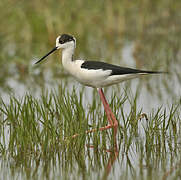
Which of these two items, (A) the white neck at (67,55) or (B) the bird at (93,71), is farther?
(A) the white neck at (67,55)

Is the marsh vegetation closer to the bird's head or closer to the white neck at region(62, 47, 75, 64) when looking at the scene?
the white neck at region(62, 47, 75, 64)

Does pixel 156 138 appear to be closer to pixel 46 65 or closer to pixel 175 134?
pixel 175 134

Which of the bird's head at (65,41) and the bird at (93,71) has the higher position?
the bird's head at (65,41)

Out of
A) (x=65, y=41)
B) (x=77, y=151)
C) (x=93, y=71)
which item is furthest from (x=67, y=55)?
(x=77, y=151)

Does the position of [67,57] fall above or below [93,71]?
above

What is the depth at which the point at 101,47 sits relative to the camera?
11195 millimetres

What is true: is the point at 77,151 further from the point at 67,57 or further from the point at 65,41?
the point at 65,41

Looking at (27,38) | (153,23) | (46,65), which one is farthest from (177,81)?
(153,23)

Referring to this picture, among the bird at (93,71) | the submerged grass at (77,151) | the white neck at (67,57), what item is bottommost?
the submerged grass at (77,151)

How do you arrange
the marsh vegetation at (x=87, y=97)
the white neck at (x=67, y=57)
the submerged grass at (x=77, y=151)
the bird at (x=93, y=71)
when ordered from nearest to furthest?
the submerged grass at (x=77, y=151) → the marsh vegetation at (x=87, y=97) → the bird at (x=93, y=71) → the white neck at (x=67, y=57)

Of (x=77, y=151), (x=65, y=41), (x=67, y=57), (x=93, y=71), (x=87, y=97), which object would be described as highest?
(x=87, y=97)

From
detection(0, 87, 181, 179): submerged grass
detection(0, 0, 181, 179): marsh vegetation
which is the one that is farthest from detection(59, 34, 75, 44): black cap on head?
detection(0, 87, 181, 179): submerged grass

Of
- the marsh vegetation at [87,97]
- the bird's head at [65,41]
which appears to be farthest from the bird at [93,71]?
the marsh vegetation at [87,97]

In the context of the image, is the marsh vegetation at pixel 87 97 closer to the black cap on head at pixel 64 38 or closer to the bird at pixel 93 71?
the bird at pixel 93 71
